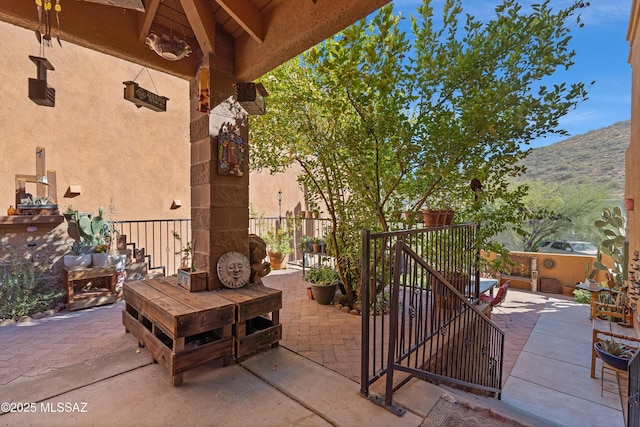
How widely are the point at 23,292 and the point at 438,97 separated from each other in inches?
202

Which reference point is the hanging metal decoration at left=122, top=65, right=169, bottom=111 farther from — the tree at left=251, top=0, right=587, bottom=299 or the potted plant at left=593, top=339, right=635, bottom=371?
the potted plant at left=593, top=339, right=635, bottom=371

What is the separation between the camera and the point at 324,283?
4.02m

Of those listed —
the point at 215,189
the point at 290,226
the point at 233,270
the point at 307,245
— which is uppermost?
the point at 215,189

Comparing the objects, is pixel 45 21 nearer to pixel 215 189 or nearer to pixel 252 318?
pixel 215 189

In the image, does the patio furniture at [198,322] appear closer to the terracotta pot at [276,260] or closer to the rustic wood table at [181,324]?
the rustic wood table at [181,324]

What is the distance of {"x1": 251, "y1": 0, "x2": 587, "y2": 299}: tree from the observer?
8.36 feet

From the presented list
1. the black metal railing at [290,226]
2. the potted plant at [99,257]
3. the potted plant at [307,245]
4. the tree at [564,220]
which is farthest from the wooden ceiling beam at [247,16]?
the tree at [564,220]

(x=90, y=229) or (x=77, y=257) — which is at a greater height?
(x=90, y=229)

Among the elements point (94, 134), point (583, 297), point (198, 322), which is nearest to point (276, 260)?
point (94, 134)

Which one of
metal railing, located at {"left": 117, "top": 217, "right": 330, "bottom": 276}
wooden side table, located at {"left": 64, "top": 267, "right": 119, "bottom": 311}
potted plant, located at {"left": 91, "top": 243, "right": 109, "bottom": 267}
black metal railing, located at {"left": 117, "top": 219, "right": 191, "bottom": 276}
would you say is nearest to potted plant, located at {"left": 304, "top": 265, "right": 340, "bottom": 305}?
metal railing, located at {"left": 117, "top": 217, "right": 330, "bottom": 276}

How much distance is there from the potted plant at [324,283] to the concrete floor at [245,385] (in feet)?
0.76

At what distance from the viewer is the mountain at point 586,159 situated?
1905 cm

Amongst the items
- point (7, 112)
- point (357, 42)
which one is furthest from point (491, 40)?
point (7, 112)

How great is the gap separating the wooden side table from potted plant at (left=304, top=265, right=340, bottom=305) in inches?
106
